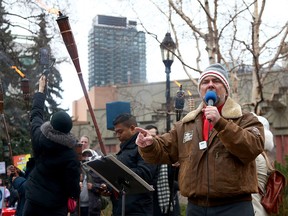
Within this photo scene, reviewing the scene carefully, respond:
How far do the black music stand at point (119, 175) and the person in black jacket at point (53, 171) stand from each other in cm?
61

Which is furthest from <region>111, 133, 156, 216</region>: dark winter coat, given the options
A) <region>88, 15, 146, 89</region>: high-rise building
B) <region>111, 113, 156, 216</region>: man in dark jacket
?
<region>88, 15, 146, 89</region>: high-rise building

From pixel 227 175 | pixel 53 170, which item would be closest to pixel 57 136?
pixel 53 170

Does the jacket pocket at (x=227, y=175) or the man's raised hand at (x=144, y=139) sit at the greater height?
the man's raised hand at (x=144, y=139)

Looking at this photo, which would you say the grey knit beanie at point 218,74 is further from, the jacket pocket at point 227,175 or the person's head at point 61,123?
the person's head at point 61,123

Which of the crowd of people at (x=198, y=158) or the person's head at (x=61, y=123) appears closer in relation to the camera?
the crowd of people at (x=198, y=158)

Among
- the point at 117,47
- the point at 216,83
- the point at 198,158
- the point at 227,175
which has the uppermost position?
the point at 117,47

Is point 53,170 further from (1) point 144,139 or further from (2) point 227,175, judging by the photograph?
(2) point 227,175

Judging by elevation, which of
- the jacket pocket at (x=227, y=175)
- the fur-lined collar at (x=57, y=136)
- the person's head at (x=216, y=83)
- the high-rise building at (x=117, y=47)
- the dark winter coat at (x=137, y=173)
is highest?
the high-rise building at (x=117, y=47)

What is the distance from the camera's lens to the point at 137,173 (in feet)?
17.6

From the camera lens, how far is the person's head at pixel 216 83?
370 centimetres

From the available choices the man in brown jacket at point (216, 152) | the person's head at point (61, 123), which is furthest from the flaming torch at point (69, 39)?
the man in brown jacket at point (216, 152)

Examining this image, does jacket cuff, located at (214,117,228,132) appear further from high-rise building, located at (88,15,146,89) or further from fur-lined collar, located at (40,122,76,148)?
high-rise building, located at (88,15,146,89)

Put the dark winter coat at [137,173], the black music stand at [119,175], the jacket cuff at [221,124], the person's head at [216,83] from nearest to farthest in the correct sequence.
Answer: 1. the jacket cuff at [221,124]
2. the person's head at [216,83]
3. the black music stand at [119,175]
4. the dark winter coat at [137,173]

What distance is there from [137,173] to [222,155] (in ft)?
6.72
